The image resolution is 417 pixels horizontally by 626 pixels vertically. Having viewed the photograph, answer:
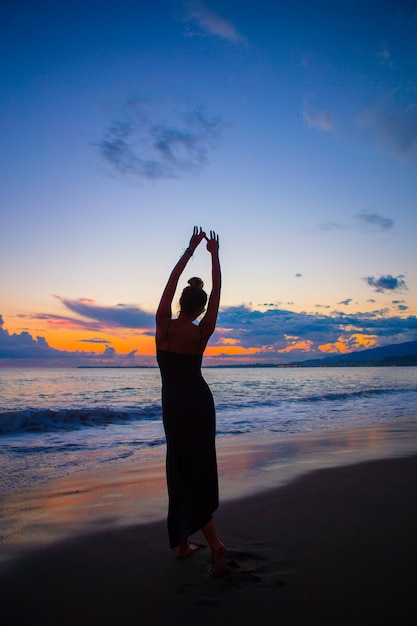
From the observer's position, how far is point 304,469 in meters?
6.78

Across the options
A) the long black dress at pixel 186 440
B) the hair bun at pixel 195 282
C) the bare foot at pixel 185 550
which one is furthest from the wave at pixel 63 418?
the hair bun at pixel 195 282

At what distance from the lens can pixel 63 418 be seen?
1595 centimetres

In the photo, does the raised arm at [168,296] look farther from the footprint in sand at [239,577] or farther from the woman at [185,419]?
the footprint in sand at [239,577]

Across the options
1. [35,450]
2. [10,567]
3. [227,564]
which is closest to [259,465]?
[227,564]

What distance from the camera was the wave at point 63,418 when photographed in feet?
46.6

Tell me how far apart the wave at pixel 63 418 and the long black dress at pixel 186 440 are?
11.5 m

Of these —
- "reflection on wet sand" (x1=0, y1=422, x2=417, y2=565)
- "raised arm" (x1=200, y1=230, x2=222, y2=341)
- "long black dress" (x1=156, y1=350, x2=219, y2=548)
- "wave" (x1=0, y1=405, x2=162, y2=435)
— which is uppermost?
"raised arm" (x1=200, y1=230, x2=222, y2=341)

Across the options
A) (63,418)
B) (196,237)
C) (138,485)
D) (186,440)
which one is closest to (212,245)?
(196,237)

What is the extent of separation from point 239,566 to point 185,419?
3.72ft

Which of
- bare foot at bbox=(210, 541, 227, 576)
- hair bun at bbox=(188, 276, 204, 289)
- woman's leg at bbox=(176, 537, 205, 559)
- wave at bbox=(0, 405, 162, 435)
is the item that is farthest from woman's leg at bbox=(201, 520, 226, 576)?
wave at bbox=(0, 405, 162, 435)

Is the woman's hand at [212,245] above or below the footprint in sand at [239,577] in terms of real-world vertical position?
above

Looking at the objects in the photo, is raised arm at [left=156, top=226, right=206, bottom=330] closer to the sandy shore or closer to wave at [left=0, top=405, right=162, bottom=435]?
the sandy shore

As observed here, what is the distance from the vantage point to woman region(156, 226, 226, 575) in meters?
3.41

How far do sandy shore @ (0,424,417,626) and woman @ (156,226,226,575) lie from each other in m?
0.38
